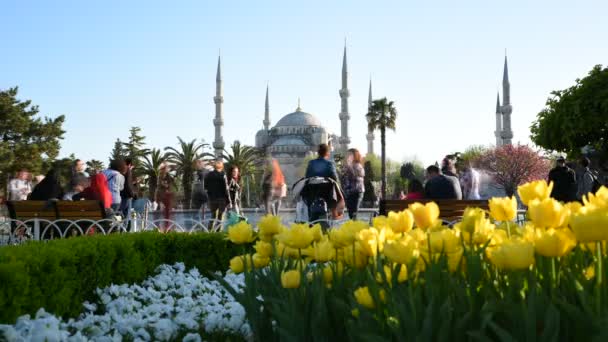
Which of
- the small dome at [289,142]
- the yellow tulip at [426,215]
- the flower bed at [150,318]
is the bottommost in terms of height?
the flower bed at [150,318]

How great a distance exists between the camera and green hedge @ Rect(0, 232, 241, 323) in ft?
12.0

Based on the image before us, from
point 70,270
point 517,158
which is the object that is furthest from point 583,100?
point 517,158

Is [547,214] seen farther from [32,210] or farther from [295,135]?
[295,135]

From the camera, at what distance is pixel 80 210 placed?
8.17 m

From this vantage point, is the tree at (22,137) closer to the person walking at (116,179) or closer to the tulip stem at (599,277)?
the person walking at (116,179)

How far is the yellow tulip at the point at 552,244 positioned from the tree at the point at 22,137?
133 ft

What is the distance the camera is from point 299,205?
1070 cm

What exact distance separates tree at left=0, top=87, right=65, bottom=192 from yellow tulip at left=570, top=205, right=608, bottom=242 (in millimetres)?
40735

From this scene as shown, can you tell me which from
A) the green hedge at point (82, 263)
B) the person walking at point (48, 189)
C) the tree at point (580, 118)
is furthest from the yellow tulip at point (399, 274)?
the tree at point (580, 118)

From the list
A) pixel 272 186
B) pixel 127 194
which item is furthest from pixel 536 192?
pixel 272 186

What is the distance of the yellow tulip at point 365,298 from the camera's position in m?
2.14

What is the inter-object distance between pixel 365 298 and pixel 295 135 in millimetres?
91882

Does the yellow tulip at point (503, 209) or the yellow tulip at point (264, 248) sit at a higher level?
the yellow tulip at point (503, 209)

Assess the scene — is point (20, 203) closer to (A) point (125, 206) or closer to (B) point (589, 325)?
(A) point (125, 206)
